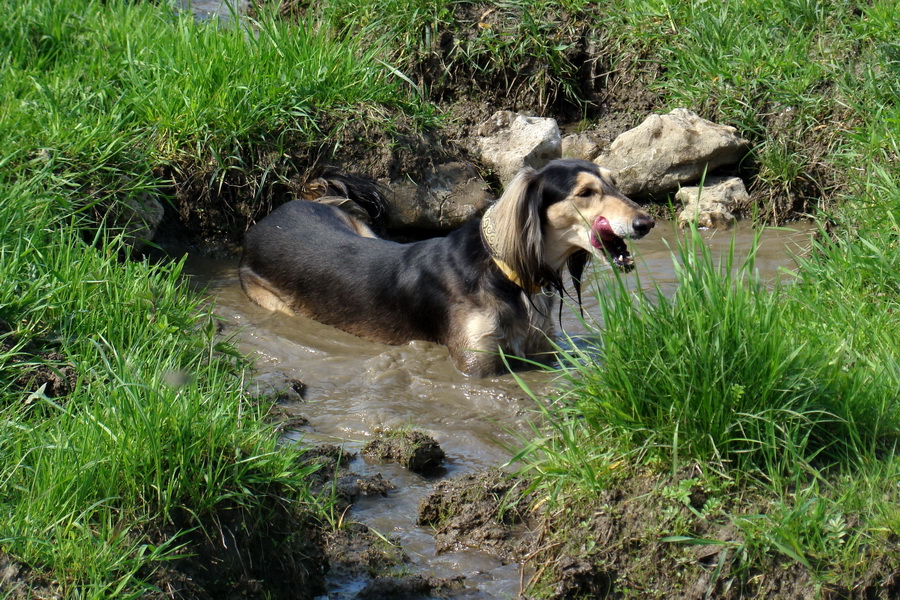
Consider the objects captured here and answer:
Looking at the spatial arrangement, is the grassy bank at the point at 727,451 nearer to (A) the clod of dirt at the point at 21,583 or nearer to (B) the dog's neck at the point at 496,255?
(A) the clod of dirt at the point at 21,583

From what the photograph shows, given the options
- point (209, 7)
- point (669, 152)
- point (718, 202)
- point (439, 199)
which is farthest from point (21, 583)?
point (209, 7)

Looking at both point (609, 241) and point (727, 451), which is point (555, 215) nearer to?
point (609, 241)

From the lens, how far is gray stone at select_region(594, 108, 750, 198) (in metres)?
6.92

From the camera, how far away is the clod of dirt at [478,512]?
3.21 meters

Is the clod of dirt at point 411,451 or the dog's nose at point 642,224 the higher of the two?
the dog's nose at point 642,224

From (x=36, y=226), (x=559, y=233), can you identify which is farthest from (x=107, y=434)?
(x=559, y=233)

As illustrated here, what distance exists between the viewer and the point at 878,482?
276cm

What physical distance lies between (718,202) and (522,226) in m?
2.54

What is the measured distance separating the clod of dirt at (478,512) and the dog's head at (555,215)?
162 centimetres

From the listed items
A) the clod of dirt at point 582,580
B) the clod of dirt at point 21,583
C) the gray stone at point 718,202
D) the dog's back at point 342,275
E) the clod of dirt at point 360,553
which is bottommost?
the dog's back at point 342,275

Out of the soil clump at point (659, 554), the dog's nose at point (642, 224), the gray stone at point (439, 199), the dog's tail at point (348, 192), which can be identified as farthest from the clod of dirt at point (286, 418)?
the gray stone at point (439, 199)

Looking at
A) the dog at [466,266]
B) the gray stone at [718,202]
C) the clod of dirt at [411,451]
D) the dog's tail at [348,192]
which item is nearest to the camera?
the clod of dirt at [411,451]

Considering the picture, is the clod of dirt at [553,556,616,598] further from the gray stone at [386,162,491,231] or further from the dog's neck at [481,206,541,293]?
the gray stone at [386,162,491,231]

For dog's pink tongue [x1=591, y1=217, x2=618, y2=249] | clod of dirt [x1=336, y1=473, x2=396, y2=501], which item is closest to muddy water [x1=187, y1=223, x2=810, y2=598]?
clod of dirt [x1=336, y1=473, x2=396, y2=501]
